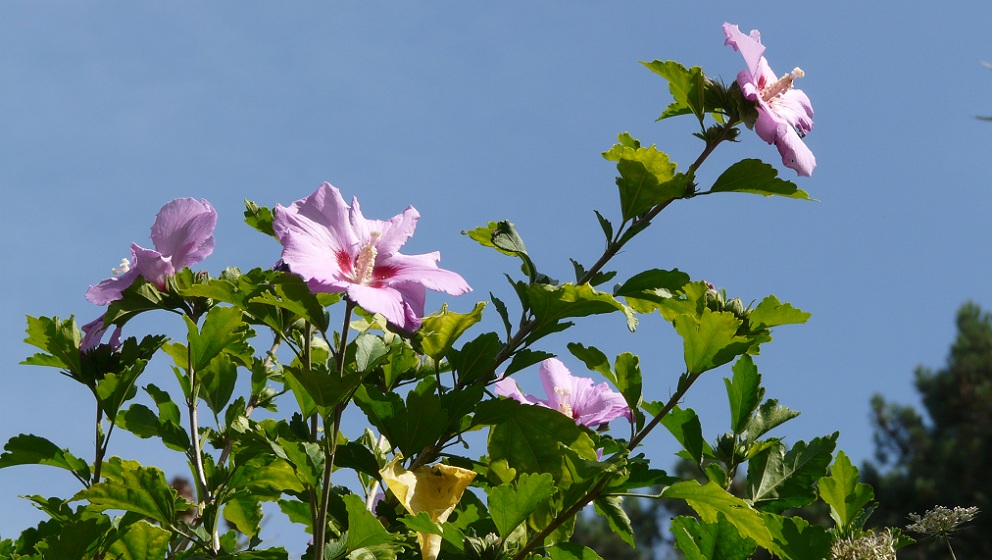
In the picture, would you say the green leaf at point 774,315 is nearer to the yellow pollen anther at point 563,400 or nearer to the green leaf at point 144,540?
the yellow pollen anther at point 563,400

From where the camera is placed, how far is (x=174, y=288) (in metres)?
1.97

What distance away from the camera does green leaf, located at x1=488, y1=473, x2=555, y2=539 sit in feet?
5.31

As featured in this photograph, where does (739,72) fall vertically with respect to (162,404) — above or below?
above

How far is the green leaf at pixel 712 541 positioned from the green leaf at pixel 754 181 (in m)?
0.64

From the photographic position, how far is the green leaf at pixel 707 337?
5.85 feet

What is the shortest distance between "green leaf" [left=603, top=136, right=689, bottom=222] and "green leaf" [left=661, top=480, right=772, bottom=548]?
1.74 feet

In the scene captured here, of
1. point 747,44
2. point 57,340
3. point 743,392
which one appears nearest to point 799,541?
point 743,392

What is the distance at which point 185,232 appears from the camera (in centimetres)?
201

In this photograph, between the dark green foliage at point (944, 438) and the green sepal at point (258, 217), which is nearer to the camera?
the green sepal at point (258, 217)

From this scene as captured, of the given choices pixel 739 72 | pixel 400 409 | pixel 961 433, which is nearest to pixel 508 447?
pixel 400 409

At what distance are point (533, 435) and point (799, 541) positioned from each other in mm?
507

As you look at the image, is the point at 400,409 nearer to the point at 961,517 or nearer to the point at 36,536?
the point at 36,536

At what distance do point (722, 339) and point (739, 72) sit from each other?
21.8 inches

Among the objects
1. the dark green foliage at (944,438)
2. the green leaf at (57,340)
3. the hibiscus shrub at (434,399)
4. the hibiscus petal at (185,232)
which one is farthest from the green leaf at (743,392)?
the dark green foliage at (944,438)
